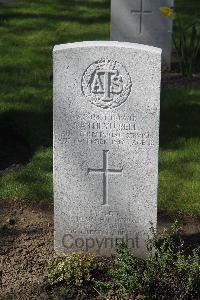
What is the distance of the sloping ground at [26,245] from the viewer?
4289 millimetres

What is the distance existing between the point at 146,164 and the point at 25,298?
1.08 metres

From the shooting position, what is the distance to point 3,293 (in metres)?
4.27

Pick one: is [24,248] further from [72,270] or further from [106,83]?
[106,83]

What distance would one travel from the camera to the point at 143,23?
8828 millimetres

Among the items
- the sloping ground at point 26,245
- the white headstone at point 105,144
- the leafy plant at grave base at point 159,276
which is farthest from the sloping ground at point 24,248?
the leafy plant at grave base at point 159,276

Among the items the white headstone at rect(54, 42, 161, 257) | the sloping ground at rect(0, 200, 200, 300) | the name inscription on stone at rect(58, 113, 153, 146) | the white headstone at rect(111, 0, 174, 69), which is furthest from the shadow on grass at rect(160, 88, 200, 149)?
the name inscription on stone at rect(58, 113, 153, 146)

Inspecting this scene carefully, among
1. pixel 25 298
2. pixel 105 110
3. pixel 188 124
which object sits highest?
pixel 105 110

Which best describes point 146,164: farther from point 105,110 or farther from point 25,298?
point 25,298

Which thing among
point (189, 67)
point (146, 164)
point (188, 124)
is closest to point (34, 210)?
point (146, 164)

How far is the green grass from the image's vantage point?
557cm

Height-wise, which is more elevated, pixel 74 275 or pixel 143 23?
pixel 143 23

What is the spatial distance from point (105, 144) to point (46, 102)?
3.21 m

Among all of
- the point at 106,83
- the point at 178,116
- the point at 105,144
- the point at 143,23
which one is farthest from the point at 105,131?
the point at 143,23

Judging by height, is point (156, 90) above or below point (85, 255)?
above
